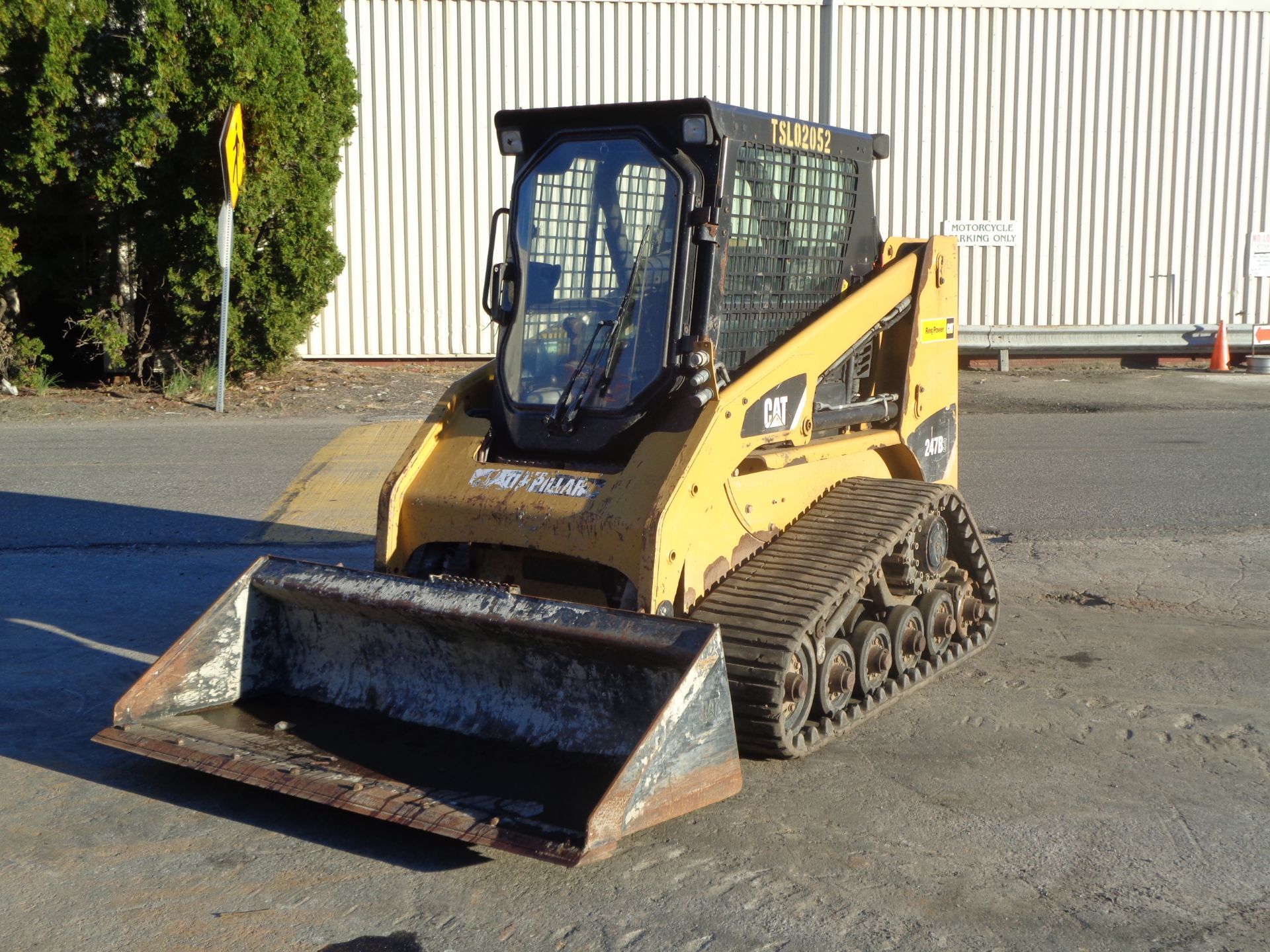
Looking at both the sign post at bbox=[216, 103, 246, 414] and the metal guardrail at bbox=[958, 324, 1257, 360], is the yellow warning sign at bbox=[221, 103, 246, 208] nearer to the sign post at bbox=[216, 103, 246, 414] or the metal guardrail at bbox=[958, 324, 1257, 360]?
the sign post at bbox=[216, 103, 246, 414]

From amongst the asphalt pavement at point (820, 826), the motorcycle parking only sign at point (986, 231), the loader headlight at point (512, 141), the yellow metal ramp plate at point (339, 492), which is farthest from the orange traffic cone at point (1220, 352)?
the loader headlight at point (512, 141)

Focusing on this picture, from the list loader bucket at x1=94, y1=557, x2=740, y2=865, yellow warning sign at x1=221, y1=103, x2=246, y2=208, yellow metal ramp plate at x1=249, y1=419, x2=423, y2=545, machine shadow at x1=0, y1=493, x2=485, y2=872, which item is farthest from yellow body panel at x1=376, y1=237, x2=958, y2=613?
yellow warning sign at x1=221, y1=103, x2=246, y2=208

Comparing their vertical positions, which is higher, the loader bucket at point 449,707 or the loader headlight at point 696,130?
the loader headlight at point 696,130

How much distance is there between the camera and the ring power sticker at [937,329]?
680 cm

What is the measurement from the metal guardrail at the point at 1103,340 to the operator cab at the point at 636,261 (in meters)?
12.8

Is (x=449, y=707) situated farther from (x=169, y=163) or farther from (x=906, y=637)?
(x=169, y=163)

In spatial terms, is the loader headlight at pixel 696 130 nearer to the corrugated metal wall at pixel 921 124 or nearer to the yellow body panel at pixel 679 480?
the yellow body panel at pixel 679 480

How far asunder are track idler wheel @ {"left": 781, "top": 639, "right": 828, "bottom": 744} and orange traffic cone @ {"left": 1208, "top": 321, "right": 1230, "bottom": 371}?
50.0ft

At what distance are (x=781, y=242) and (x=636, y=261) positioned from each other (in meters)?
0.80

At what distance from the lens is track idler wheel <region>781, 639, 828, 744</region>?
506cm

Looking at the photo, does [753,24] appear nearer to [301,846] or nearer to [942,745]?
[942,745]

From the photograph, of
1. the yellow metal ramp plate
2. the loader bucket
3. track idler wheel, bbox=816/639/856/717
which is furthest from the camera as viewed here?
the yellow metal ramp plate

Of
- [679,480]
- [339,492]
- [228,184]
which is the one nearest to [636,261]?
[679,480]

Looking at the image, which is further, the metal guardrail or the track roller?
the metal guardrail
